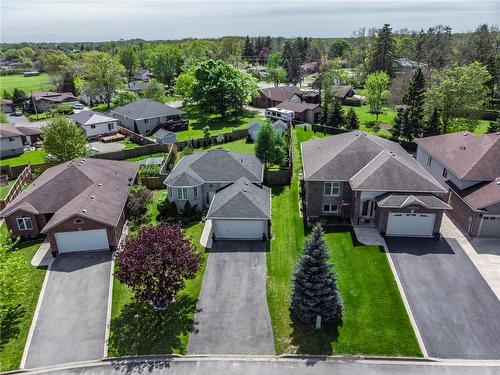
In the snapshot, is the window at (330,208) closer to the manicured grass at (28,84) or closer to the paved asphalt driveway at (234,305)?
the paved asphalt driveway at (234,305)

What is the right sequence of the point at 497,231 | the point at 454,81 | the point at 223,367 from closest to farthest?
the point at 223,367 → the point at 497,231 → the point at 454,81

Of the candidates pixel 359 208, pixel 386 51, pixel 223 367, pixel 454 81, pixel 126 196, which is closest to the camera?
pixel 223 367

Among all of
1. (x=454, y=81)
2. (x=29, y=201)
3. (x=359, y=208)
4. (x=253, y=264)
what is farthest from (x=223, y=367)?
(x=454, y=81)

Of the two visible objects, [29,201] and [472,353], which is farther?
[29,201]

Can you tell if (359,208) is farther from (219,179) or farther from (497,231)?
(219,179)

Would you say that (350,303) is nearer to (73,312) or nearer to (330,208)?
(330,208)

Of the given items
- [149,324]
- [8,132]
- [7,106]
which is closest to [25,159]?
[8,132]

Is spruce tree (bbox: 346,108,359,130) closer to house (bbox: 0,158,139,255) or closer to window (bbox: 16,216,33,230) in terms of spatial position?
house (bbox: 0,158,139,255)
